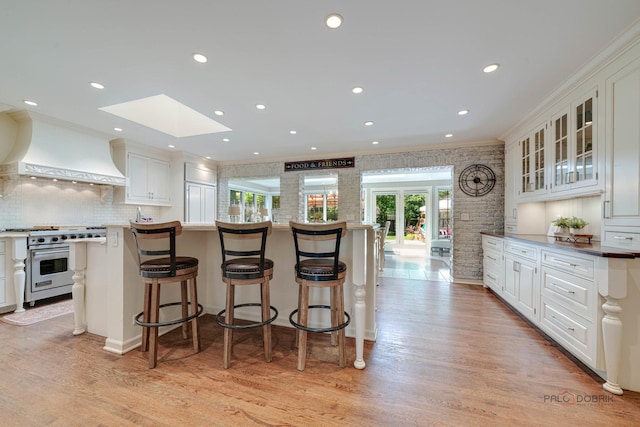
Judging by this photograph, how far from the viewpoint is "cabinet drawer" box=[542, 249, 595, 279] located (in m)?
1.83

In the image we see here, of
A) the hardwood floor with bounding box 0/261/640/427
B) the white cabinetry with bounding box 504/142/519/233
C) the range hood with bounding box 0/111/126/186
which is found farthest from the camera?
the white cabinetry with bounding box 504/142/519/233

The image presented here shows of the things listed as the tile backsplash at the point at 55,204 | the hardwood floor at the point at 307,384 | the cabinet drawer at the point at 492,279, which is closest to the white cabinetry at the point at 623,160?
the hardwood floor at the point at 307,384

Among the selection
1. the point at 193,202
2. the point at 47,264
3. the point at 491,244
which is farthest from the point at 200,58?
the point at 491,244

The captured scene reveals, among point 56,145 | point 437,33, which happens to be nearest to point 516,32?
point 437,33

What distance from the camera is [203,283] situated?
2.88m

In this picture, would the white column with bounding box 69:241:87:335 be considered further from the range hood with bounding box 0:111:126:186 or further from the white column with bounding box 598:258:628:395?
the white column with bounding box 598:258:628:395

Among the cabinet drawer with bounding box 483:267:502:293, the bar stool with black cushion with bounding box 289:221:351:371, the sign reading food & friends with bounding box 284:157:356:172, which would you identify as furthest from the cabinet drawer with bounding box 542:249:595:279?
the sign reading food & friends with bounding box 284:157:356:172

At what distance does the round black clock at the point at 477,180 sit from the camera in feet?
14.8

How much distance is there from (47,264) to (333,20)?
14.8 ft

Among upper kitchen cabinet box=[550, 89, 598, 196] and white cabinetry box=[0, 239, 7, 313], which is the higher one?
upper kitchen cabinet box=[550, 89, 598, 196]

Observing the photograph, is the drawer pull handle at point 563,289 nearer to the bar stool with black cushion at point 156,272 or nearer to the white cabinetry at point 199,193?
the bar stool with black cushion at point 156,272

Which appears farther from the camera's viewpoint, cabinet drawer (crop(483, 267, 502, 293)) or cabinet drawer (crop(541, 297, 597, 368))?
cabinet drawer (crop(483, 267, 502, 293))

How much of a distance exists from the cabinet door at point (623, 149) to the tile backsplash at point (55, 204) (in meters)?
6.68

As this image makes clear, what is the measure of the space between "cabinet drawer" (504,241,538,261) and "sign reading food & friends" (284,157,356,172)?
3.09 meters
